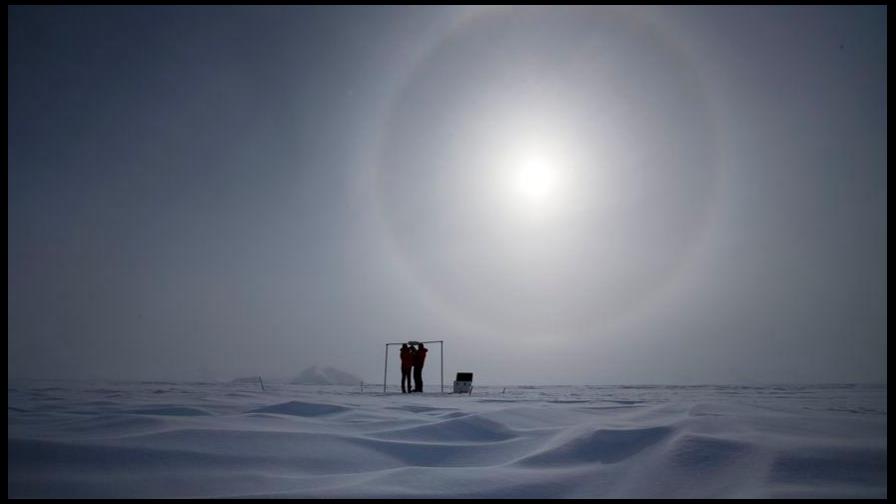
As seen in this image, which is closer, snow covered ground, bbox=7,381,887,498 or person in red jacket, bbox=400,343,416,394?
snow covered ground, bbox=7,381,887,498

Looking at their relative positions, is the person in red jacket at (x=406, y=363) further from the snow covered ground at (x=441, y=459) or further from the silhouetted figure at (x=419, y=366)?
the snow covered ground at (x=441, y=459)

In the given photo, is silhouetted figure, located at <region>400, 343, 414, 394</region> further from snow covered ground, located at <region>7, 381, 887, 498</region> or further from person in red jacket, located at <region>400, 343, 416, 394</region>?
snow covered ground, located at <region>7, 381, 887, 498</region>

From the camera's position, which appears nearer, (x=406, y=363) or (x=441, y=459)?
(x=441, y=459)

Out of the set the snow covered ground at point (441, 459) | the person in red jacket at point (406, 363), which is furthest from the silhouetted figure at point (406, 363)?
the snow covered ground at point (441, 459)

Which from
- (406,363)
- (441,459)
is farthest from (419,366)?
(441,459)

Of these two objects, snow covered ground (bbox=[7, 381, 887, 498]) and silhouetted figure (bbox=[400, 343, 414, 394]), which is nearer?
snow covered ground (bbox=[7, 381, 887, 498])

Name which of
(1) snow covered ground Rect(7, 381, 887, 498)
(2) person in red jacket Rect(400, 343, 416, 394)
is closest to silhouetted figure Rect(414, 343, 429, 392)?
(2) person in red jacket Rect(400, 343, 416, 394)

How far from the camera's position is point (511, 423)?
6.05 metres

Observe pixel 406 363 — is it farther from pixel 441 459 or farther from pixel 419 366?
pixel 441 459

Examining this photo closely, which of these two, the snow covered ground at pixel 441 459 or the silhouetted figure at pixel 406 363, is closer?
the snow covered ground at pixel 441 459

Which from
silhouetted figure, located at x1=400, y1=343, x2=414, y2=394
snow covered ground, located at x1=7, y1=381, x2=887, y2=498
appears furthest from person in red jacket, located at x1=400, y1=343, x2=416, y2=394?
snow covered ground, located at x1=7, y1=381, x2=887, y2=498

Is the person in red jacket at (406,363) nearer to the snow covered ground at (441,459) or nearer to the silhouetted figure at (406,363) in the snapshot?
the silhouetted figure at (406,363)

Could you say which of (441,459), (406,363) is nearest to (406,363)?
(406,363)

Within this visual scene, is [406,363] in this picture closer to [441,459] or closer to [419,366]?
[419,366]
